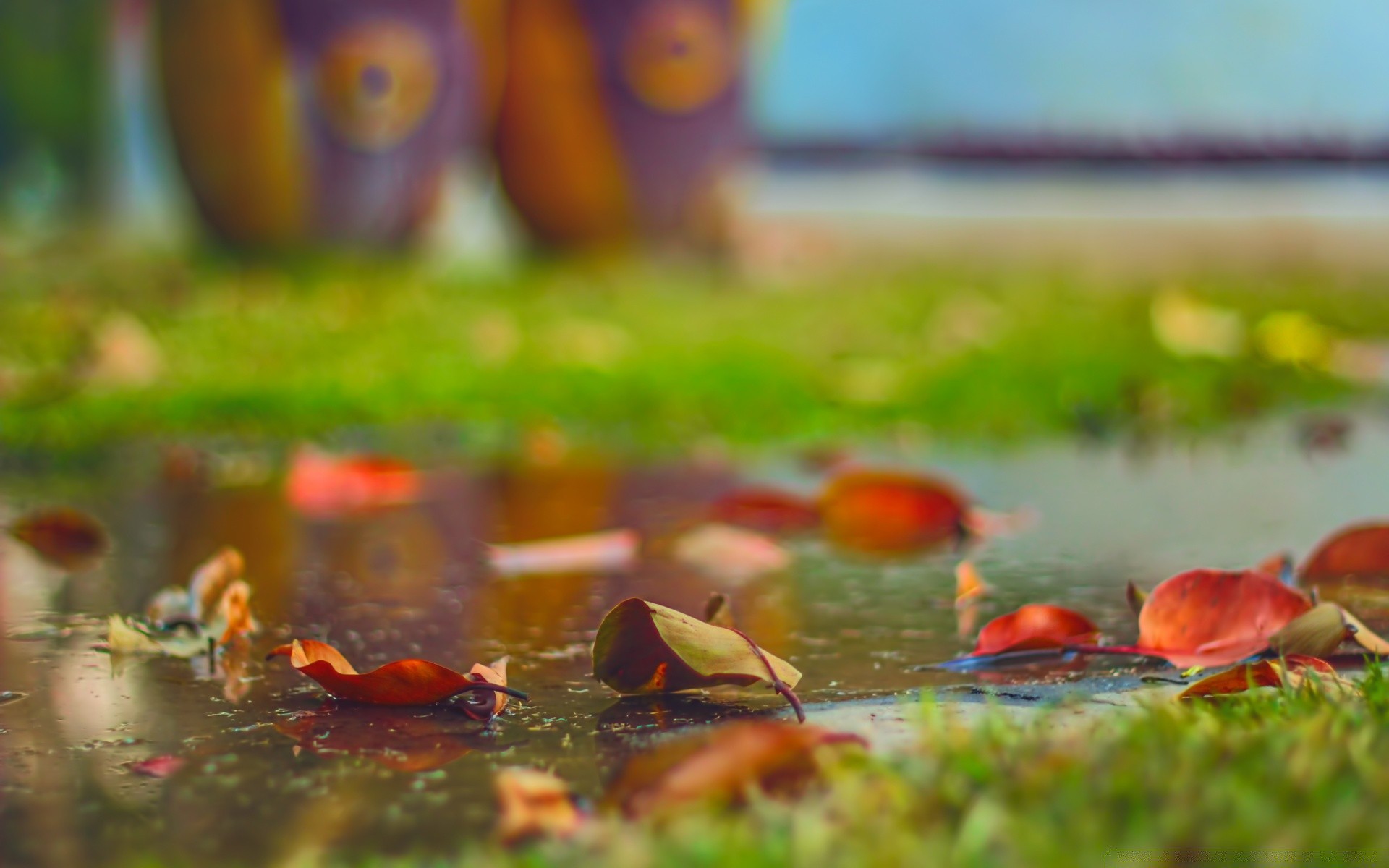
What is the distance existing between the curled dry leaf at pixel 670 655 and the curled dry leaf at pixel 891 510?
2.63 feet

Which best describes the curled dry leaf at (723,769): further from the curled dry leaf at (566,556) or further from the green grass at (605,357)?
the green grass at (605,357)

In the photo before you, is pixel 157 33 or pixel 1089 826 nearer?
pixel 1089 826

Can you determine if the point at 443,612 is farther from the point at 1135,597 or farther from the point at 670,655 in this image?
the point at 1135,597

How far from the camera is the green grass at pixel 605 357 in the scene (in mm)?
2902

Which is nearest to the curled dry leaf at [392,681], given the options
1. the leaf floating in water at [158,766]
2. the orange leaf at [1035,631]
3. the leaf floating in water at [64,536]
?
the leaf floating in water at [158,766]

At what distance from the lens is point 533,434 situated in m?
2.83

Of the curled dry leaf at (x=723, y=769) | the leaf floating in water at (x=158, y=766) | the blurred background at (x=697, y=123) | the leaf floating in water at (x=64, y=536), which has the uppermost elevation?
the blurred background at (x=697, y=123)

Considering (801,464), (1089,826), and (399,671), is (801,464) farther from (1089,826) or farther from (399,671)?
(1089,826)

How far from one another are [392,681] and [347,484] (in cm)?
118

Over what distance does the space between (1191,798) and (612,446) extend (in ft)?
6.30

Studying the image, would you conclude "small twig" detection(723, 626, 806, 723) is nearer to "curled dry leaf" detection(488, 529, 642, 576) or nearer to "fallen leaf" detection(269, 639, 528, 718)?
"fallen leaf" detection(269, 639, 528, 718)

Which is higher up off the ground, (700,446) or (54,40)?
(54,40)

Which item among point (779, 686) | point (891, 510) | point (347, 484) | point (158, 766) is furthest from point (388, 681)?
point (347, 484)

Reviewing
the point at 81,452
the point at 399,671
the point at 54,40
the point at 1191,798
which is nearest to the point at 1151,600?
the point at 1191,798
